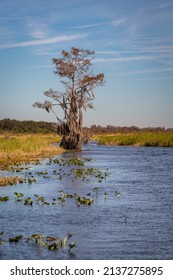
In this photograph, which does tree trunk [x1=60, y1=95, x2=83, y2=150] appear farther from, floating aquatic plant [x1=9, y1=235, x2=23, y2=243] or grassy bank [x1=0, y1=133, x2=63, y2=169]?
floating aquatic plant [x1=9, y1=235, x2=23, y2=243]

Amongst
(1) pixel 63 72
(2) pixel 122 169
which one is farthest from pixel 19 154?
(1) pixel 63 72

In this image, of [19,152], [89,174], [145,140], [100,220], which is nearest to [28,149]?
[19,152]

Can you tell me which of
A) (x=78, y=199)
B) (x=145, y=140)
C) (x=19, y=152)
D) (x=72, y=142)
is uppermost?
(x=145, y=140)

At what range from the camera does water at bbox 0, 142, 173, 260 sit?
11695 millimetres

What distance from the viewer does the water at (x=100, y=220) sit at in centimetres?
1170

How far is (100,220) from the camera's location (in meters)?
14.9

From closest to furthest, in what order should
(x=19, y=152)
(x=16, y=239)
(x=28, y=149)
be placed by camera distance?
1. (x=16, y=239)
2. (x=19, y=152)
3. (x=28, y=149)

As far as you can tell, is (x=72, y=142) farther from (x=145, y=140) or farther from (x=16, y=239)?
(x=16, y=239)

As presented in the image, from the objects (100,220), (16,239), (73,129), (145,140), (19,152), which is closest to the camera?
(16,239)

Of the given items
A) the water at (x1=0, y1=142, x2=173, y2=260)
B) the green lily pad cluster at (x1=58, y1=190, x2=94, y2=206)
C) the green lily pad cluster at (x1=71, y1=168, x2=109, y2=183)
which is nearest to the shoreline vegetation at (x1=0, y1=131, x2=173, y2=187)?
the green lily pad cluster at (x1=71, y1=168, x2=109, y2=183)
